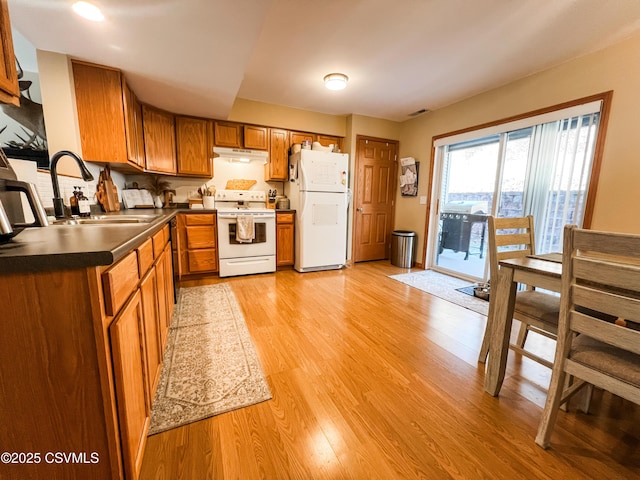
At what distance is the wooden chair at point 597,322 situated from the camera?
873mm

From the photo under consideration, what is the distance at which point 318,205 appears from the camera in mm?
3635

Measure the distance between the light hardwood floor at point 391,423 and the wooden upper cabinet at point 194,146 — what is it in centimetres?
239

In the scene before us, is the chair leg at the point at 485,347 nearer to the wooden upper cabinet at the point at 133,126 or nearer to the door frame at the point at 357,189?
the door frame at the point at 357,189

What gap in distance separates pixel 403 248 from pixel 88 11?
4.00m

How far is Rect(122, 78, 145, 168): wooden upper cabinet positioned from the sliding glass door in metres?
3.77

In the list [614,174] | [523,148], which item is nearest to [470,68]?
[523,148]

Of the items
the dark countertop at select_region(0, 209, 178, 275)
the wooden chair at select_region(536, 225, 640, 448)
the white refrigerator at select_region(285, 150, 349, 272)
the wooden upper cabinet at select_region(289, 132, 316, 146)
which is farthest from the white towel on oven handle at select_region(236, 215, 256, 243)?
the wooden chair at select_region(536, 225, 640, 448)

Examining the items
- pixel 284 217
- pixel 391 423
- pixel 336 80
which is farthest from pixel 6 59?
pixel 284 217

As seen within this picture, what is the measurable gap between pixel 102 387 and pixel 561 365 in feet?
5.40

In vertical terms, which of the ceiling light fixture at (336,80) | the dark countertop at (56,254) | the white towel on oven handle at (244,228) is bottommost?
the white towel on oven handle at (244,228)

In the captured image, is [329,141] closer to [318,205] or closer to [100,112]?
Result: [318,205]

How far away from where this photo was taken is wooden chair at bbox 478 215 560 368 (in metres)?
1.33

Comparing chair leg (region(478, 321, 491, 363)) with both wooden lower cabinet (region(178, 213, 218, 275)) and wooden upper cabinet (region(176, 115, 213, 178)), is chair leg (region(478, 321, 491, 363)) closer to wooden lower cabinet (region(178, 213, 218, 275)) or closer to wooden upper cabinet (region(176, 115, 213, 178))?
wooden lower cabinet (region(178, 213, 218, 275))

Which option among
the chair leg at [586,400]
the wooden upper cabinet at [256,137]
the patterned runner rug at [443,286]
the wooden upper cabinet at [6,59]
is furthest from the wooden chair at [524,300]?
the wooden upper cabinet at [256,137]
